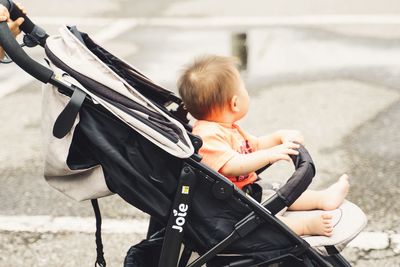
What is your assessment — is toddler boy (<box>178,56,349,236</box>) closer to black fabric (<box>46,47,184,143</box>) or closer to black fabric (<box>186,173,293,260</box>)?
black fabric (<box>186,173,293,260</box>)

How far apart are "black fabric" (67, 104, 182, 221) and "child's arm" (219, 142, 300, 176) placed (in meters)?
0.26

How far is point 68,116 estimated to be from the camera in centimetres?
264

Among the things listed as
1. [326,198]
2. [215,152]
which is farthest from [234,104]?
[326,198]

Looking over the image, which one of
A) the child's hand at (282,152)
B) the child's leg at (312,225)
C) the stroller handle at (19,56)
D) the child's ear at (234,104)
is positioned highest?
the stroller handle at (19,56)

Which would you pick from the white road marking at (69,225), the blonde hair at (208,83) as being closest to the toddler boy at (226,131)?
the blonde hair at (208,83)

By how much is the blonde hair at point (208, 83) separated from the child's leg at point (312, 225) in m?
0.60

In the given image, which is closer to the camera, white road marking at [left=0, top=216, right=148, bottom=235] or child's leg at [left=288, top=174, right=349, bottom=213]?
child's leg at [left=288, top=174, right=349, bottom=213]

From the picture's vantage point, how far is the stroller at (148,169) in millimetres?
2688

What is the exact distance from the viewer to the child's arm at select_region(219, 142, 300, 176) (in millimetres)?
2930

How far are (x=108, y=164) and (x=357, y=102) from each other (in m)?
3.71

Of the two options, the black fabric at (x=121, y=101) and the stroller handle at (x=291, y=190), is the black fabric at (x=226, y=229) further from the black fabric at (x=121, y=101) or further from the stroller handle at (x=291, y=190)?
the black fabric at (x=121, y=101)

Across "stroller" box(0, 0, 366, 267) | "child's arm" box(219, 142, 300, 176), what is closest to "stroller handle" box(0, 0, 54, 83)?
"stroller" box(0, 0, 366, 267)

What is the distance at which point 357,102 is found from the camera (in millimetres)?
6039

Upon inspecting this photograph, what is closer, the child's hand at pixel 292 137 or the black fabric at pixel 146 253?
the child's hand at pixel 292 137
